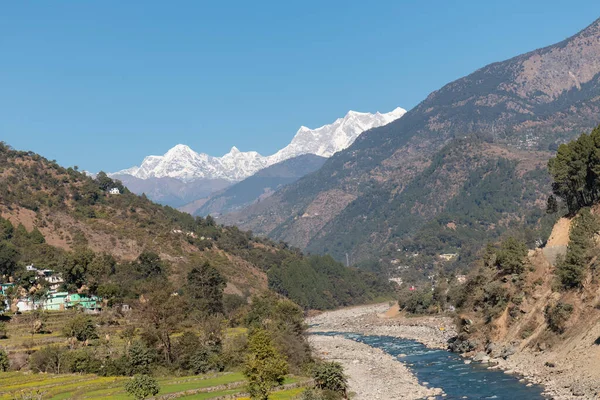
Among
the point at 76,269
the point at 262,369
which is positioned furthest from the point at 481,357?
the point at 76,269

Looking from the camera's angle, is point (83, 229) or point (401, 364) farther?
point (83, 229)

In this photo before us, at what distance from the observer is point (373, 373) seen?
79.3m

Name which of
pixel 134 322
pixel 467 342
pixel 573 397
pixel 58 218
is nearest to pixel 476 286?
pixel 467 342

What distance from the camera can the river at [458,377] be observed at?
60.2m

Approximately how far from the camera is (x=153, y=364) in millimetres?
75750

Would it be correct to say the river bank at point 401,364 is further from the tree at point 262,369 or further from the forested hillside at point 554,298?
the tree at point 262,369

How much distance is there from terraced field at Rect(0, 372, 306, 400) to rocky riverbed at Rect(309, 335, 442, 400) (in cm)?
790

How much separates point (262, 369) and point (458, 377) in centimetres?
2596

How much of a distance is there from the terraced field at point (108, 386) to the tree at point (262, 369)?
1635 mm

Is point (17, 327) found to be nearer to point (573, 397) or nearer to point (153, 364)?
point (153, 364)

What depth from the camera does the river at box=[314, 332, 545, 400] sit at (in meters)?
60.2

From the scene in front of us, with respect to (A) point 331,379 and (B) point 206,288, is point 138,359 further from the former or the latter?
(B) point 206,288

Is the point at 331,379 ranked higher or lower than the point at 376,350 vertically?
higher

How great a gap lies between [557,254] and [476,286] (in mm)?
17174
